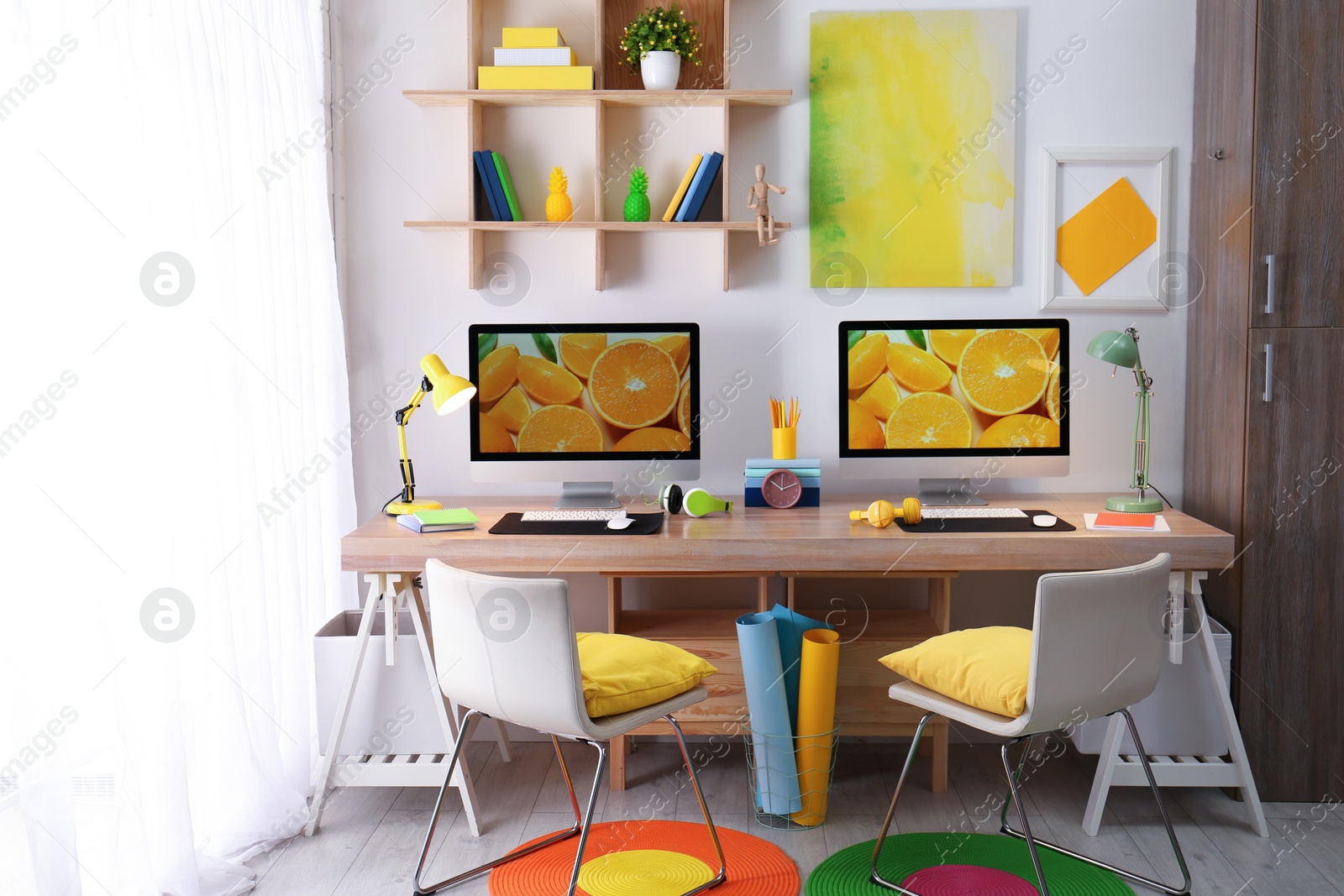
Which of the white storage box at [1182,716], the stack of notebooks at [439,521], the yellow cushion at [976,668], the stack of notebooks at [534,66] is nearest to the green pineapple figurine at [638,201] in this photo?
the stack of notebooks at [534,66]

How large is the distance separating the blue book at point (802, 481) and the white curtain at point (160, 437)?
3.61ft

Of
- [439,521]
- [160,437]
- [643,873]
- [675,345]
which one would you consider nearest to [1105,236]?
[675,345]

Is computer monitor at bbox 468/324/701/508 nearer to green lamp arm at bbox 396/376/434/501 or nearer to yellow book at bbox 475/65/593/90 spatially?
green lamp arm at bbox 396/376/434/501

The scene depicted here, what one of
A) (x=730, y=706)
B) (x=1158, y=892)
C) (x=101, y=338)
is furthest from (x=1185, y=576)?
(x=101, y=338)

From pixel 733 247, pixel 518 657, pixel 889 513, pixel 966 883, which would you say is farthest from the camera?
pixel 733 247

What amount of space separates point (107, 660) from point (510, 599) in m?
0.68

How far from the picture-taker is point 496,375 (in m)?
2.63

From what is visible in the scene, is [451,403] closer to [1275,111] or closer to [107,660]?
[107,660]

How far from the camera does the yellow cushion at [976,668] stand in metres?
1.86

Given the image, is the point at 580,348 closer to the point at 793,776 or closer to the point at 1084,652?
the point at 793,776

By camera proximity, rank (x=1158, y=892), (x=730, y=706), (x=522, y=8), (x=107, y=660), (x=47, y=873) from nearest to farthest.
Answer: (x=47, y=873)
(x=107, y=660)
(x=1158, y=892)
(x=730, y=706)
(x=522, y=8)

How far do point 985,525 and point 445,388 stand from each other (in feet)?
4.42

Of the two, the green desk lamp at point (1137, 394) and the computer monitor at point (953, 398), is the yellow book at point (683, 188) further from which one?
Result: the green desk lamp at point (1137, 394)

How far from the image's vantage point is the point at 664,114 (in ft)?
9.25
